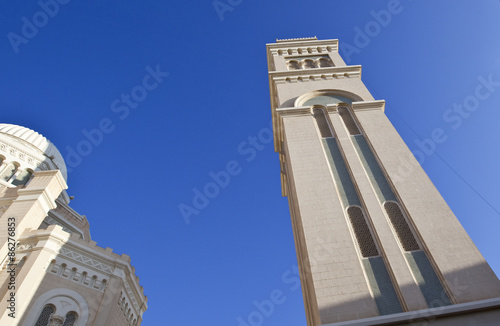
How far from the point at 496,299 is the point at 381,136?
7.56m

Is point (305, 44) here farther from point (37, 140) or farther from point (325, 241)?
point (37, 140)

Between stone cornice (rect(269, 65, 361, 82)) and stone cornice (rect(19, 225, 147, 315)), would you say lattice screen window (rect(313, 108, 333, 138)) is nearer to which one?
stone cornice (rect(269, 65, 361, 82))

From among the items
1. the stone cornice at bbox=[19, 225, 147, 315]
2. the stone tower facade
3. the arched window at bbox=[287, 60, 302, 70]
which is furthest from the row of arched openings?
the arched window at bbox=[287, 60, 302, 70]

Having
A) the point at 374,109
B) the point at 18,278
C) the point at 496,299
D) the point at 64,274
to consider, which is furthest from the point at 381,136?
the point at 18,278

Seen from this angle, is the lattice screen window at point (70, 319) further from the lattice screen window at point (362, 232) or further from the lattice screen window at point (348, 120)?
the lattice screen window at point (348, 120)

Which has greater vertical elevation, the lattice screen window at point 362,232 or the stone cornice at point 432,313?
the lattice screen window at point 362,232

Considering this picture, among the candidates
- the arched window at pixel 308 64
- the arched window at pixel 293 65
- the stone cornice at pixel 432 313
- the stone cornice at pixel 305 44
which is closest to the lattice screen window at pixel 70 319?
the stone cornice at pixel 432 313

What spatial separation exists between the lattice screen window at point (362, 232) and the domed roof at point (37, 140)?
23.3m

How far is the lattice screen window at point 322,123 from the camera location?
14941 mm

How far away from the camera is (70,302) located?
42.7 feet

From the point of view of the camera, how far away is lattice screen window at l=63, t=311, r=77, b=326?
12689 millimetres

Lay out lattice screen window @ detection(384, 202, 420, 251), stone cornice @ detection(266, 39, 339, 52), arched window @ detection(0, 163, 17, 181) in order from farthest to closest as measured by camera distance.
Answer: stone cornice @ detection(266, 39, 339, 52), arched window @ detection(0, 163, 17, 181), lattice screen window @ detection(384, 202, 420, 251)

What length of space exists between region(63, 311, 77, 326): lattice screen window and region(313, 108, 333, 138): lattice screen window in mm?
12051

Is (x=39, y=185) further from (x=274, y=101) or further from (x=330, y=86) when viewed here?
(x=330, y=86)
